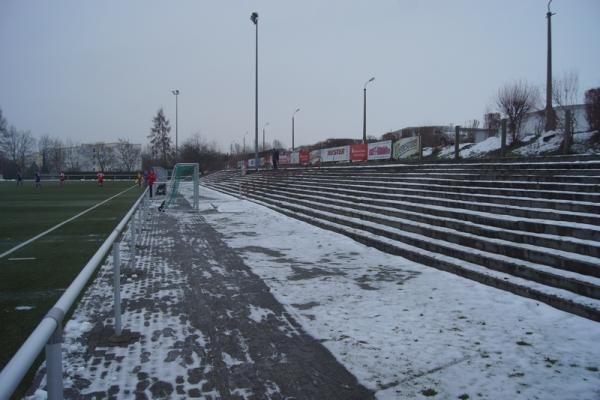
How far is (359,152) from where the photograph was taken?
27125 mm

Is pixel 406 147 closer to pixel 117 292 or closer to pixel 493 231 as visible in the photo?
pixel 493 231

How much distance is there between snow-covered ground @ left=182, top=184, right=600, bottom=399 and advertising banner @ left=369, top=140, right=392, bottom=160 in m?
16.0

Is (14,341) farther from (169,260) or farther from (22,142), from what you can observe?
(22,142)

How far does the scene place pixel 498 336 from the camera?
488cm

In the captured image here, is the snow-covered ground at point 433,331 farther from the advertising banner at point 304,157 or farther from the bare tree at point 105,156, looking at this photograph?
the bare tree at point 105,156

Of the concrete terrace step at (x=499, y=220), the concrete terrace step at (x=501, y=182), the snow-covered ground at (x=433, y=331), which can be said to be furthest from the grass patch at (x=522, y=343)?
the concrete terrace step at (x=501, y=182)

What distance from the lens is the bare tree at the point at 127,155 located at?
105 m

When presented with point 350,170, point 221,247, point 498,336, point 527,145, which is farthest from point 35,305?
point 527,145

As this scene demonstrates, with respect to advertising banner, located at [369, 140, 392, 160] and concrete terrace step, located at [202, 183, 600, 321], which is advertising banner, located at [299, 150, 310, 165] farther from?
concrete terrace step, located at [202, 183, 600, 321]

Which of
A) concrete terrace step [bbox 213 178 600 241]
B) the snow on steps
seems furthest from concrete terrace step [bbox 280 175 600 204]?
concrete terrace step [bbox 213 178 600 241]

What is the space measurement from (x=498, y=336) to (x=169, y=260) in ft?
21.3

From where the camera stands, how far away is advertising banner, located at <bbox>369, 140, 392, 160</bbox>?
24.2m

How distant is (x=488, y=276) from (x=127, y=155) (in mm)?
109648

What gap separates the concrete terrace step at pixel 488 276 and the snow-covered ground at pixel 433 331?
6.4 inches
